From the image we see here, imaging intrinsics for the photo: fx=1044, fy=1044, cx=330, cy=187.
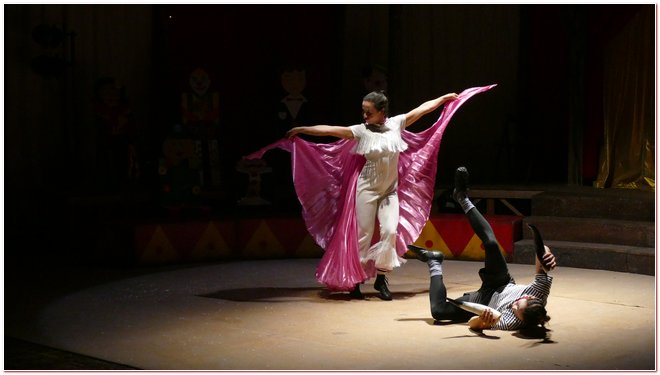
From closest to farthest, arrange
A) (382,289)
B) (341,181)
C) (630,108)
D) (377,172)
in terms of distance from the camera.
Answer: (377,172) → (382,289) → (341,181) → (630,108)

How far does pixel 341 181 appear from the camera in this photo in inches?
265

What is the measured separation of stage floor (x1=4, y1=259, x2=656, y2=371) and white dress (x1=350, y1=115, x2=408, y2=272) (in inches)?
12.6

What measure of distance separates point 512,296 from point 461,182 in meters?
0.83

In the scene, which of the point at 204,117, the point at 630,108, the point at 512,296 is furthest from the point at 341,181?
the point at 630,108

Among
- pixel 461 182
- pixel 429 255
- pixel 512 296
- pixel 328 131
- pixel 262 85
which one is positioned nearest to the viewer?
pixel 512 296

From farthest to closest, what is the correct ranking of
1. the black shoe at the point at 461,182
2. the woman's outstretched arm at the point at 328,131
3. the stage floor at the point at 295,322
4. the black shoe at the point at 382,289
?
the black shoe at the point at 382,289 → the woman's outstretched arm at the point at 328,131 → the black shoe at the point at 461,182 → the stage floor at the point at 295,322

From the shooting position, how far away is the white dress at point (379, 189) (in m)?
6.30

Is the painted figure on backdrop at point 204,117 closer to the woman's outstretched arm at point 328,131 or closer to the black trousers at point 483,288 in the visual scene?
the woman's outstretched arm at point 328,131

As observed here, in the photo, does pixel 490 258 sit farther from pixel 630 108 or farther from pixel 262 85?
pixel 262 85

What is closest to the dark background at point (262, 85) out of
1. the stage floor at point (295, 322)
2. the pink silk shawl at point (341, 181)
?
the stage floor at point (295, 322)

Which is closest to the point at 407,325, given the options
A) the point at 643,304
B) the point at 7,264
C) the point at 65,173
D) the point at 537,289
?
the point at 537,289

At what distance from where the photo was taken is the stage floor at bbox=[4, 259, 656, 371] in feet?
16.1

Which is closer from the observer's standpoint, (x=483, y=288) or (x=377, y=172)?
(x=483, y=288)

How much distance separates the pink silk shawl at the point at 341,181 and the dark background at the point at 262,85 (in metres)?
1.85
